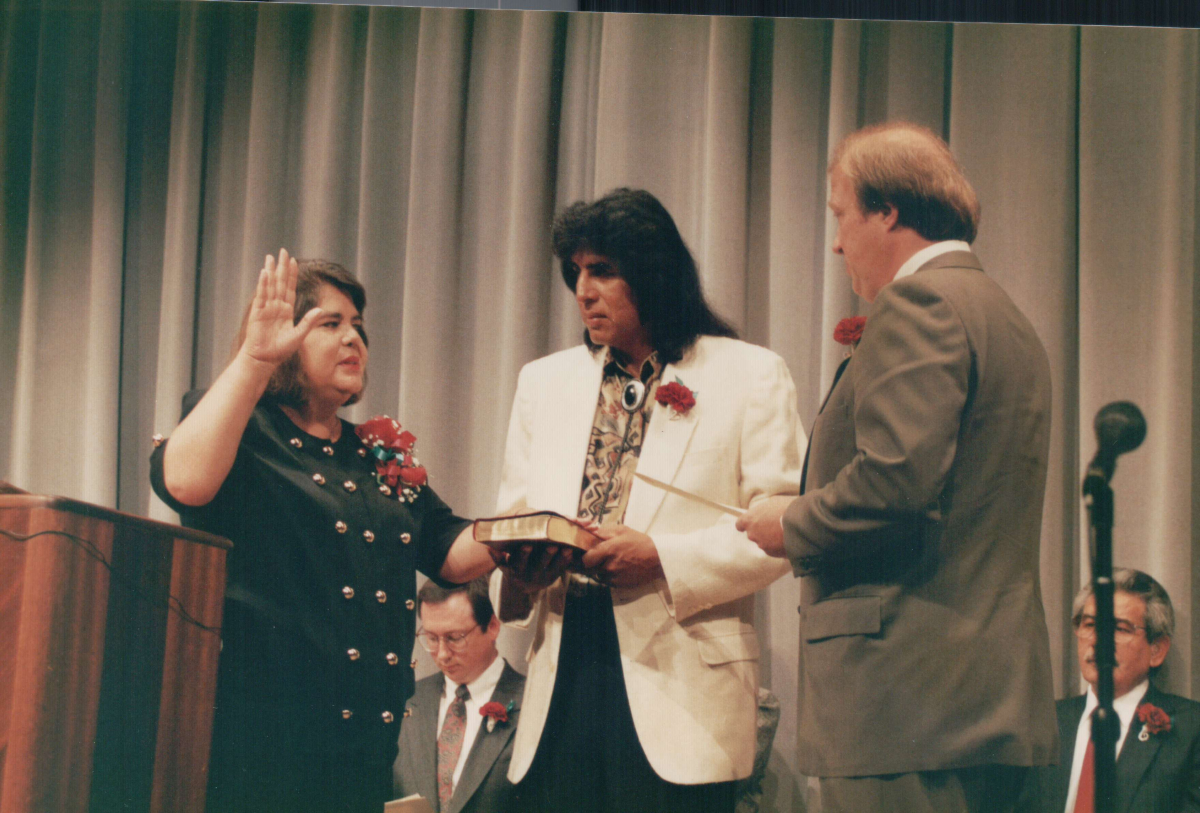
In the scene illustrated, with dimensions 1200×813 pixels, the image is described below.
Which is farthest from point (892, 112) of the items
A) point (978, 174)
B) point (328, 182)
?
point (328, 182)

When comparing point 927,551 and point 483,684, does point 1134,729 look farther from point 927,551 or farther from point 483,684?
point 483,684

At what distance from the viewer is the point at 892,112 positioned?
2.84m

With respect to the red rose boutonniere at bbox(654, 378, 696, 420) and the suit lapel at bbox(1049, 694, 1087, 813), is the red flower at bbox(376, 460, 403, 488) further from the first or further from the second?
the suit lapel at bbox(1049, 694, 1087, 813)

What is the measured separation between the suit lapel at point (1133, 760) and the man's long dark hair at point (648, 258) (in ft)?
4.33

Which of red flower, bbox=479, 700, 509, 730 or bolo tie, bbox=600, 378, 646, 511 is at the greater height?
bolo tie, bbox=600, 378, 646, 511

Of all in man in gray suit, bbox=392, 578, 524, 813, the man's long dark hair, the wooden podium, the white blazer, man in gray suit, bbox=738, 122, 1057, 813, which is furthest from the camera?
the man's long dark hair

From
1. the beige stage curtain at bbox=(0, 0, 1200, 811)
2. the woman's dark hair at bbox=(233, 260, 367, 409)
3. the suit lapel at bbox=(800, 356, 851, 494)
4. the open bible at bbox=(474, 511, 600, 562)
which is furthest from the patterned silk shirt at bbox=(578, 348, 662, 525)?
the woman's dark hair at bbox=(233, 260, 367, 409)

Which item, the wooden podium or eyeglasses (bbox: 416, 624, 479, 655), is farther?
eyeglasses (bbox: 416, 624, 479, 655)

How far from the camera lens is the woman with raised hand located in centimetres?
254

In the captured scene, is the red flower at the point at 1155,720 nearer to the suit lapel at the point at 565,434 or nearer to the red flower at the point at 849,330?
the red flower at the point at 849,330

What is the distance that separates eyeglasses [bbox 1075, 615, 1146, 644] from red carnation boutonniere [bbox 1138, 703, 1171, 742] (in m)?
0.18

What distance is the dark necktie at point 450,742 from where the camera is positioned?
8.54 feet

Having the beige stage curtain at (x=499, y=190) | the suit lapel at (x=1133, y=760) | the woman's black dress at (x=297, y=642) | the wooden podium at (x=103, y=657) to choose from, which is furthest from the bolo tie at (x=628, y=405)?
the suit lapel at (x=1133, y=760)

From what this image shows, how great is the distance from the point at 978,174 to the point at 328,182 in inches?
63.7
